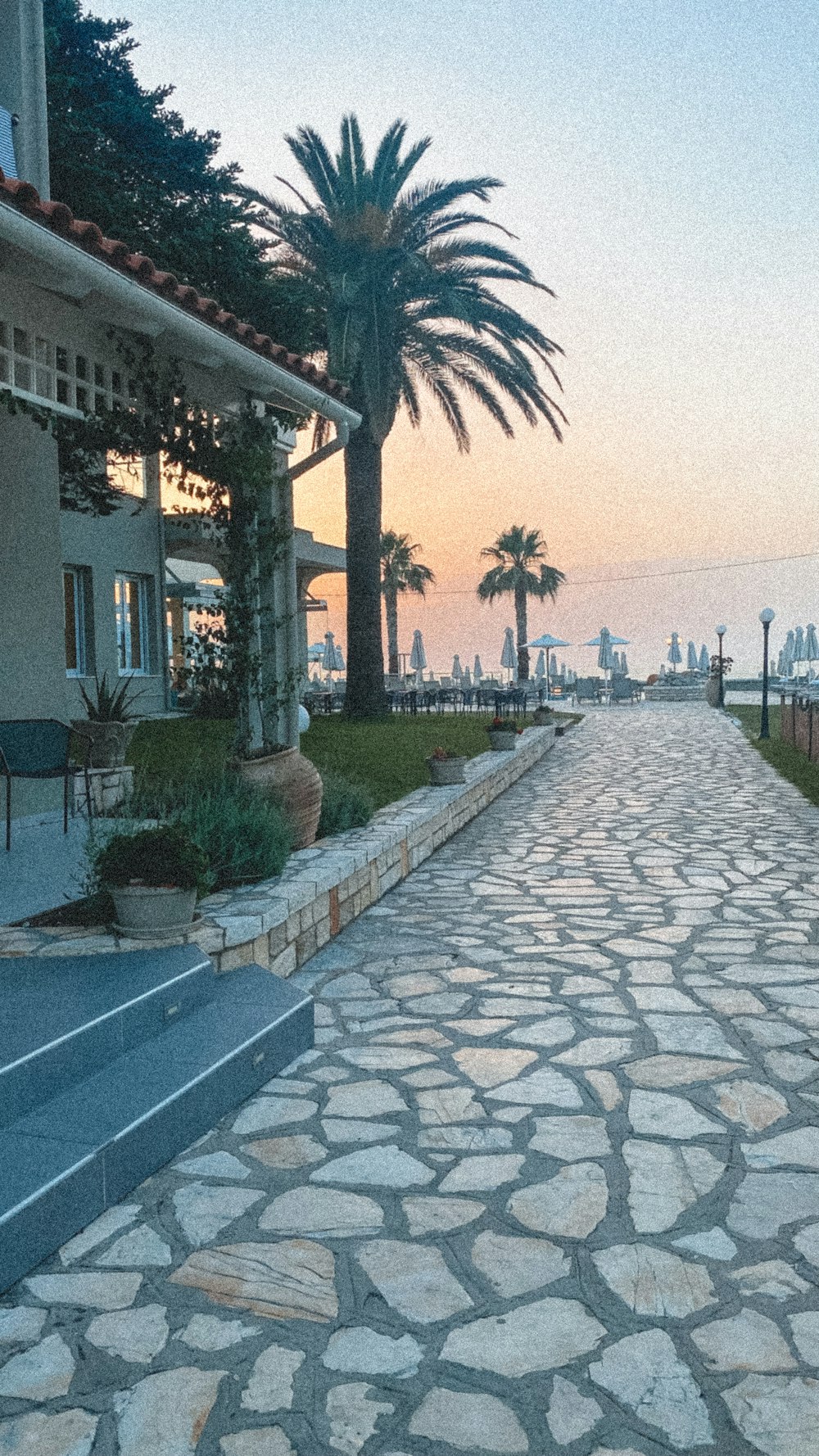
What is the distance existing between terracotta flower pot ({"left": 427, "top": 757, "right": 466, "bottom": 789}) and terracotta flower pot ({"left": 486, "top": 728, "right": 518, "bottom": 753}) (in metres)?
3.46

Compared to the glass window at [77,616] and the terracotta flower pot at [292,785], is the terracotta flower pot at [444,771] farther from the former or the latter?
the glass window at [77,616]

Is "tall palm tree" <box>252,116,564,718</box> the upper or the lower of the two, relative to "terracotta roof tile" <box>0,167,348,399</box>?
upper

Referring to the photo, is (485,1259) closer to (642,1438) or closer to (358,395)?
(642,1438)

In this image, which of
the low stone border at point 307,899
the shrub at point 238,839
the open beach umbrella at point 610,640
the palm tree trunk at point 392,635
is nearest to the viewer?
the low stone border at point 307,899

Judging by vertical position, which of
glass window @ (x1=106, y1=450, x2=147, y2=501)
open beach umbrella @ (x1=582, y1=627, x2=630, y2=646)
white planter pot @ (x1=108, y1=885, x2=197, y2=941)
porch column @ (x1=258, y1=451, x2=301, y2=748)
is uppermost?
glass window @ (x1=106, y1=450, x2=147, y2=501)

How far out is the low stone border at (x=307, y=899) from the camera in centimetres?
437

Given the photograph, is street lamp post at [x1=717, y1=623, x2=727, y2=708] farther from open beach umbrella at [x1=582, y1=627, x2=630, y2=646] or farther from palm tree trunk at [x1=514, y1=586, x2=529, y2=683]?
palm tree trunk at [x1=514, y1=586, x2=529, y2=683]

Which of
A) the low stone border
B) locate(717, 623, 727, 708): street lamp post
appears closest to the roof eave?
the low stone border

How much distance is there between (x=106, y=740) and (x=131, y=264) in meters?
6.54

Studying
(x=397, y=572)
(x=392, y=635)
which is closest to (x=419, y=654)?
(x=392, y=635)

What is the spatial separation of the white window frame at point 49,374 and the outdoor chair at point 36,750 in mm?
2143

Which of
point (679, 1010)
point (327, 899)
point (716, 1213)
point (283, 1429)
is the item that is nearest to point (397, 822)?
point (327, 899)

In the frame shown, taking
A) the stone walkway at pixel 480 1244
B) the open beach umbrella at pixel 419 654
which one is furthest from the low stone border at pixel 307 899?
the open beach umbrella at pixel 419 654

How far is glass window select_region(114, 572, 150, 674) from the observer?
18.4 m
